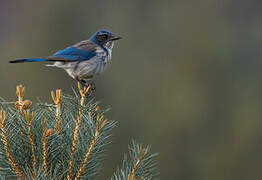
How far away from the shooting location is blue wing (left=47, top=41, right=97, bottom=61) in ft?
17.7

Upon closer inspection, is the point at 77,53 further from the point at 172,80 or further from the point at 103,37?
the point at 172,80

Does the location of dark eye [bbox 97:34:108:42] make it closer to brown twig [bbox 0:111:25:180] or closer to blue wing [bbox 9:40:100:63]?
blue wing [bbox 9:40:100:63]

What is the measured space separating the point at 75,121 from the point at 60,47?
14.6 metres

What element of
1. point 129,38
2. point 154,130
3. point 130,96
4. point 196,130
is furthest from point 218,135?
point 129,38

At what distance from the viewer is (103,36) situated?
6.00 metres

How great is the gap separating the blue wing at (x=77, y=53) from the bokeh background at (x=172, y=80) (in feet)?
22.9

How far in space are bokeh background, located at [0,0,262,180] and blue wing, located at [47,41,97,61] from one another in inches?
275

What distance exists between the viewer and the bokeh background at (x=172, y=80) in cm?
1427

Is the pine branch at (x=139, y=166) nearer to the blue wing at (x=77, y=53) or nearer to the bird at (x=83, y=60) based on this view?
the bird at (x=83, y=60)

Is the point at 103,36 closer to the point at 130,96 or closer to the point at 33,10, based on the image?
the point at 130,96

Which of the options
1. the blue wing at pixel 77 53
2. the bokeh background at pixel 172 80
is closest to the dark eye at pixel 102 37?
the blue wing at pixel 77 53

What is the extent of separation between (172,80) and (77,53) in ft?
33.2

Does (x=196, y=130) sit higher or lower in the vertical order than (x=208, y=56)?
lower

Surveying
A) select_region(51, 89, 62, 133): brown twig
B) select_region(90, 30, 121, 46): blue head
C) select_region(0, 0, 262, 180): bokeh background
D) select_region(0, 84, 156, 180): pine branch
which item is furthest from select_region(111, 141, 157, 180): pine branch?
select_region(0, 0, 262, 180): bokeh background
